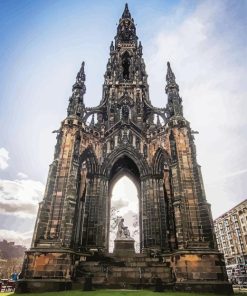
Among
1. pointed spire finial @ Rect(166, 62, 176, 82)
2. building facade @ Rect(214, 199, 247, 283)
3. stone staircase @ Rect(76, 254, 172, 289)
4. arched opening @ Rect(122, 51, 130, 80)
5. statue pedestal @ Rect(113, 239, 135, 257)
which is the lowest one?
stone staircase @ Rect(76, 254, 172, 289)

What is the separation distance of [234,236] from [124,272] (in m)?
45.5

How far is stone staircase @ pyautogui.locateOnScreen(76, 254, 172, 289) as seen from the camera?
11.6m

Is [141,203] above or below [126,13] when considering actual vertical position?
below

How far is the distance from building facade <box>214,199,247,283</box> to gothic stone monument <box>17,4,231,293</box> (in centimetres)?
3304

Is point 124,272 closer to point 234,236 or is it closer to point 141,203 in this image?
point 141,203

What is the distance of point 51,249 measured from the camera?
11.7 meters

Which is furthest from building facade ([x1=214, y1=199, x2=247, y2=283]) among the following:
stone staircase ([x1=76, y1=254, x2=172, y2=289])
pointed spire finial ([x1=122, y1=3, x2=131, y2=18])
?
pointed spire finial ([x1=122, y1=3, x2=131, y2=18])

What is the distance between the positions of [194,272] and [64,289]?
632cm

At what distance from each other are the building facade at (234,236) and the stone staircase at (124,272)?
113ft

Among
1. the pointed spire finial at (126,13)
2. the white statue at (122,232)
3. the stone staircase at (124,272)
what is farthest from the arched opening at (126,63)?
the stone staircase at (124,272)

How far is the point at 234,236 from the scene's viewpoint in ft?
161

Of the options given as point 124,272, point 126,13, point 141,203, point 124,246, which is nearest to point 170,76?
point 141,203

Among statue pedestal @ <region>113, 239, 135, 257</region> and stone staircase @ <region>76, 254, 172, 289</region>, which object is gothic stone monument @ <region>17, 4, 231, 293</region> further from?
statue pedestal @ <region>113, 239, 135, 257</region>

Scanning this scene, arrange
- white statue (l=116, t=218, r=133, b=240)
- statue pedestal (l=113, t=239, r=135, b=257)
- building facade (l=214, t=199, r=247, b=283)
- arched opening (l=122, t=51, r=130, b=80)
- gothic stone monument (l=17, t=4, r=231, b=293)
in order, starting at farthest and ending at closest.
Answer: building facade (l=214, t=199, r=247, b=283) → arched opening (l=122, t=51, r=130, b=80) → white statue (l=116, t=218, r=133, b=240) → statue pedestal (l=113, t=239, r=135, b=257) → gothic stone monument (l=17, t=4, r=231, b=293)
